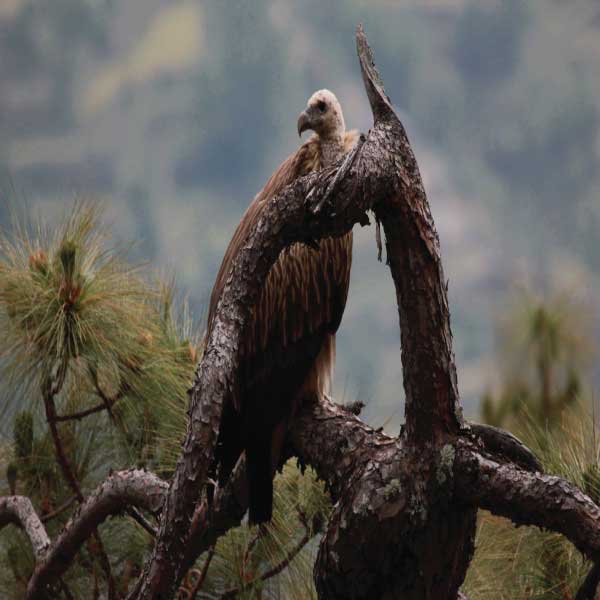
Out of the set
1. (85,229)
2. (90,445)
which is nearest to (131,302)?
(85,229)

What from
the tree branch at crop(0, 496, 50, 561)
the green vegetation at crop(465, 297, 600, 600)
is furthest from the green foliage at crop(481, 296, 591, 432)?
the tree branch at crop(0, 496, 50, 561)

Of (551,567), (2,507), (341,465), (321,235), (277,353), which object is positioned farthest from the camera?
(2,507)

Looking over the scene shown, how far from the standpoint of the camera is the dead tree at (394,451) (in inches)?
41.8

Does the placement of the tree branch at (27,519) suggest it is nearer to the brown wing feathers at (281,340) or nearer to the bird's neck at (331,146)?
the brown wing feathers at (281,340)

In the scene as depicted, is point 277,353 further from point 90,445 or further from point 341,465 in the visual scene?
point 90,445

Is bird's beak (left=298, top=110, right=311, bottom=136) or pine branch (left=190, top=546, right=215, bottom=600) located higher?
bird's beak (left=298, top=110, right=311, bottom=136)

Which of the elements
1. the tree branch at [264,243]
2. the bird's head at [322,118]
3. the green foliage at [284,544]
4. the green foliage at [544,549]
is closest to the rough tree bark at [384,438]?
the tree branch at [264,243]

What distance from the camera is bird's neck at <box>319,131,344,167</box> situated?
1.61m

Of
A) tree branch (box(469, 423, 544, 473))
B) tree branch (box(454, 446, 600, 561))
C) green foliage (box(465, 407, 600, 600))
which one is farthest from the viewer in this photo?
green foliage (box(465, 407, 600, 600))

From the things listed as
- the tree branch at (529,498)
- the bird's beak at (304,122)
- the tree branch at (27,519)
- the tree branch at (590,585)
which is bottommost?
the tree branch at (590,585)

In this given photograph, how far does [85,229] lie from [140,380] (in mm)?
351

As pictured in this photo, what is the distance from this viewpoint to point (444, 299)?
4.01 ft

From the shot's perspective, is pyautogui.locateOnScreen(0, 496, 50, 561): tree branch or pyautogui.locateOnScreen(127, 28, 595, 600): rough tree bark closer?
pyautogui.locateOnScreen(127, 28, 595, 600): rough tree bark

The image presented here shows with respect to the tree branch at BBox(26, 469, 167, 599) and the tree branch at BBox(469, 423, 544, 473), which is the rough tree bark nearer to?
the tree branch at BBox(469, 423, 544, 473)
